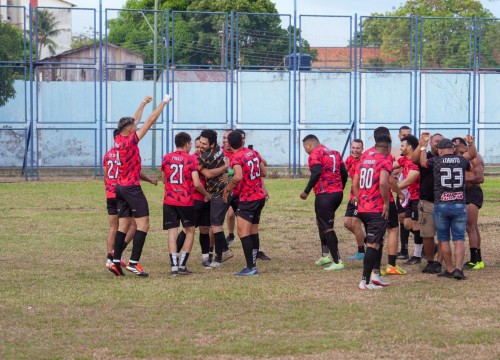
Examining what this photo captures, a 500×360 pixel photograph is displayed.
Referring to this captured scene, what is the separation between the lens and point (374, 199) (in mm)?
10961

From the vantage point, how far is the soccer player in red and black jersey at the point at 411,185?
12.4 metres

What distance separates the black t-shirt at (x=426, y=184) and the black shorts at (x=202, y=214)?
3.08m

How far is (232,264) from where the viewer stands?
13188mm

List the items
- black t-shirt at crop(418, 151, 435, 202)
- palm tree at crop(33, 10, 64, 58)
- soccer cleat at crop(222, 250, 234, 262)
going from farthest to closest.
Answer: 1. palm tree at crop(33, 10, 64, 58)
2. soccer cleat at crop(222, 250, 234, 262)
3. black t-shirt at crop(418, 151, 435, 202)

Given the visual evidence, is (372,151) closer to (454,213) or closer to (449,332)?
(454,213)

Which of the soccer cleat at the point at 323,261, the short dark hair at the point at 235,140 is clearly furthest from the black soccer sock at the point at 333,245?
the short dark hair at the point at 235,140

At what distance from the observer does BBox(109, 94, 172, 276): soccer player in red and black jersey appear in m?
11.5

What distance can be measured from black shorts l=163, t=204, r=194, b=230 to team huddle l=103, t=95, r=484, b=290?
14 millimetres

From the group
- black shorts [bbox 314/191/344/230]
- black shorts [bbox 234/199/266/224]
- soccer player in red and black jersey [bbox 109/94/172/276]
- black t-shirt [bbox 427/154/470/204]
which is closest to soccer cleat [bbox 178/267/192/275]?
soccer player in red and black jersey [bbox 109/94/172/276]

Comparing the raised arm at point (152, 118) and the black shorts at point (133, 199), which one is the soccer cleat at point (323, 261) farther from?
the raised arm at point (152, 118)

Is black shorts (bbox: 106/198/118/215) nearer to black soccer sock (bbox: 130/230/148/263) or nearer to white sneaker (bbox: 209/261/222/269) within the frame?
black soccer sock (bbox: 130/230/148/263)

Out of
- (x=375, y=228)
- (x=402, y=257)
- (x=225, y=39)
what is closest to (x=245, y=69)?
(x=225, y=39)

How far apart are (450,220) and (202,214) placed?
360cm

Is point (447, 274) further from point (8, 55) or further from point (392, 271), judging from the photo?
point (8, 55)
